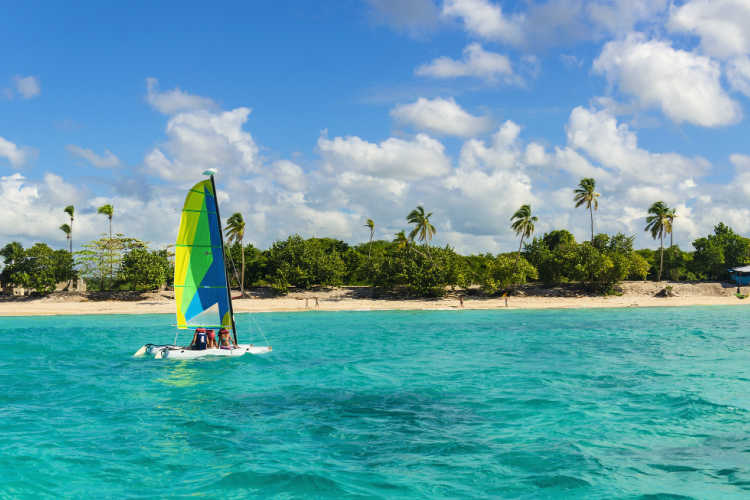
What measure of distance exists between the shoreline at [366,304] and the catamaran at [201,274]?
3761 cm

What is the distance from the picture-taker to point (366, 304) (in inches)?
2712

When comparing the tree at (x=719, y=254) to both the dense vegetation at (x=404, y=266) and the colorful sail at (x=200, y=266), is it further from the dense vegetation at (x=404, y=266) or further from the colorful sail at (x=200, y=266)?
the colorful sail at (x=200, y=266)

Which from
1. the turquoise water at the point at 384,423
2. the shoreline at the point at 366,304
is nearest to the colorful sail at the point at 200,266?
the turquoise water at the point at 384,423

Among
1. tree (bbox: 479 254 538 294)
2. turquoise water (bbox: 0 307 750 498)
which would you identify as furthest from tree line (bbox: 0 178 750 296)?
turquoise water (bbox: 0 307 750 498)

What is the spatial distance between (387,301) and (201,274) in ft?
158

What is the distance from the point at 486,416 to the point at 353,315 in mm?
44031

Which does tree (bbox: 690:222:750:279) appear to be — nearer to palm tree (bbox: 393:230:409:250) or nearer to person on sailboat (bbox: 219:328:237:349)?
palm tree (bbox: 393:230:409:250)

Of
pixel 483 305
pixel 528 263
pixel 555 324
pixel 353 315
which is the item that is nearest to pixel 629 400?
pixel 555 324

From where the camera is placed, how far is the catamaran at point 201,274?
23.5m

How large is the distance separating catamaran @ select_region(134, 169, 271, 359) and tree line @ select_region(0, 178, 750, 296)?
151 ft

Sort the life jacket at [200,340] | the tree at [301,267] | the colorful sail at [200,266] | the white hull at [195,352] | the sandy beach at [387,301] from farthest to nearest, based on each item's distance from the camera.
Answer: the tree at [301,267] → the sandy beach at [387,301] → the life jacket at [200,340] → the white hull at [195,352] → the colorful sail at [200,266]

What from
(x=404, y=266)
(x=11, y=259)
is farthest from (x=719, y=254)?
(x=11, y=259)

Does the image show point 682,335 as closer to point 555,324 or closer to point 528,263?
point 555,324

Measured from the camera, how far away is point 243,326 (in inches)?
1843
